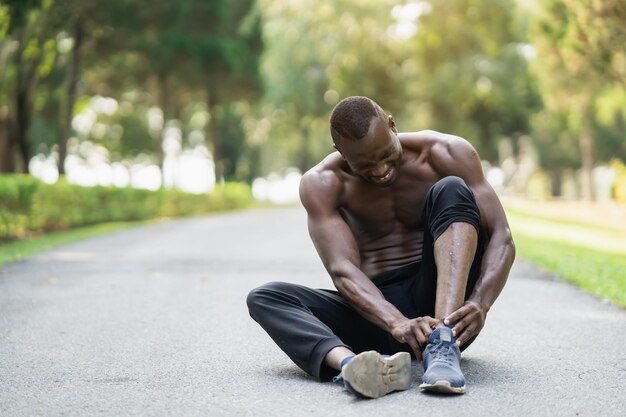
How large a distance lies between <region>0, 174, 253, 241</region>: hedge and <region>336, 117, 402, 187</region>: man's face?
445 inches

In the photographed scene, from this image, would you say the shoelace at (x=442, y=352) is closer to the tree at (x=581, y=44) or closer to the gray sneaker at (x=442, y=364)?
the gray sneaker at (x=442, y=364)

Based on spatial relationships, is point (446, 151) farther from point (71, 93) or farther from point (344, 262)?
point (71, 93)

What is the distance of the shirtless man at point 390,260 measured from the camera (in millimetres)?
3631

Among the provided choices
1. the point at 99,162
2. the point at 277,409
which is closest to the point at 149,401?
the point at 277,409

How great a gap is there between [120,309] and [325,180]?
3.18 m

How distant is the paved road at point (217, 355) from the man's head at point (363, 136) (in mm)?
1036

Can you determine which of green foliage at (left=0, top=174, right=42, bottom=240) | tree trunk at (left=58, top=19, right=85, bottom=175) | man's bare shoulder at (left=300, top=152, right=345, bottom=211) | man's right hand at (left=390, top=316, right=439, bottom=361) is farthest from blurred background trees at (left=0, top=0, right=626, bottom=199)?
man's right hand at (left=390, top=316, right=439, bottom=361)

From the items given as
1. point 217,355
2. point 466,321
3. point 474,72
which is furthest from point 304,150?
point 466,321

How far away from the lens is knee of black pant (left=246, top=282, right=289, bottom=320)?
4.04 m

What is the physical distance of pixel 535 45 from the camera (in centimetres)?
2400

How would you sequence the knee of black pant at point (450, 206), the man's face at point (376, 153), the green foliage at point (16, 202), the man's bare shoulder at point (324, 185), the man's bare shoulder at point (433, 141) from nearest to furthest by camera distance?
the knee of black pant at point (450, 206) < the man's face at point (376, 153) < the man's bare shoulder at point (324, 185) < the man's bare shoulder at point (433, 141) < the green foliage at point (16, 202)

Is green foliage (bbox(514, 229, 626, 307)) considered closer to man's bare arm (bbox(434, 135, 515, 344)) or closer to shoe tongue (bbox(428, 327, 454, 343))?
man's bare arm (bbox(434, 135, 515, 344))

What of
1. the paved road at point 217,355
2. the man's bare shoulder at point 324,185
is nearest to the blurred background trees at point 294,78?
the paved road at point 217,355

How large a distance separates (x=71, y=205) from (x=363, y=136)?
16.0 m
